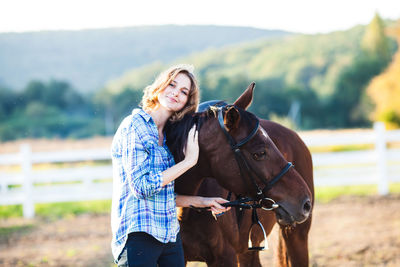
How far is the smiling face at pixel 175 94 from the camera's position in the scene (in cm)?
247

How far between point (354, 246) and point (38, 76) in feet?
281

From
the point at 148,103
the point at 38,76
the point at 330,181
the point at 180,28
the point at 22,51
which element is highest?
the point at 180,28

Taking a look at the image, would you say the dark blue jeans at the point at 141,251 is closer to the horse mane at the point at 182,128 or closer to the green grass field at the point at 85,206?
the horse mane at the point at 182,128

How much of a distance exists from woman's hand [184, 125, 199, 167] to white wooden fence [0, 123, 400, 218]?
6877 mm

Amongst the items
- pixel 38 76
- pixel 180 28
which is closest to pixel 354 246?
pixel 38 76

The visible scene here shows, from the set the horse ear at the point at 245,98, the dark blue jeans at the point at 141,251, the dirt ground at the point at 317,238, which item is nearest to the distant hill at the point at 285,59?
the dirt ground at the point at 317,238

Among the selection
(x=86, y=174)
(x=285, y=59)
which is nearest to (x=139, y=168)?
(x=86, y=174)

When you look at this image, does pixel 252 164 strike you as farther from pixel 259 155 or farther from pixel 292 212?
pixel 292 212

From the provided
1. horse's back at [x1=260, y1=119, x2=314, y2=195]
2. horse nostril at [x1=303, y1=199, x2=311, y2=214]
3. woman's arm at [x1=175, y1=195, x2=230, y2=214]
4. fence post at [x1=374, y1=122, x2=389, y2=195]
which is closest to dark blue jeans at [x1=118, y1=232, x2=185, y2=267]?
woman's arm at [x1=175, y1=195, x2=230, y2=214]

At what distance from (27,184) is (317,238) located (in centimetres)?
588

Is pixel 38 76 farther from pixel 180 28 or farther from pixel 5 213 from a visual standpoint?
pixel 5 213

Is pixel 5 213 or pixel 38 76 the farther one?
pixel 38 76

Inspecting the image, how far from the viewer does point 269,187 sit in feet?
7.91

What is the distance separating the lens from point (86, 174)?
911 centimetres
